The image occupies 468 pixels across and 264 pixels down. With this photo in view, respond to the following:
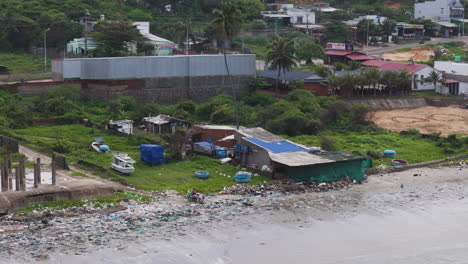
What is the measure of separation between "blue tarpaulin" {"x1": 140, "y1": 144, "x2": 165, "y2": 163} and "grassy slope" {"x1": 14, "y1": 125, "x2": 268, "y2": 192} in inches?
14.6

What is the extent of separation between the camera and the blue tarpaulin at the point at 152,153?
116ft

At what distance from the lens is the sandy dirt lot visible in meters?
48.6

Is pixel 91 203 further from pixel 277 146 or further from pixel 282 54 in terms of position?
pixel 282 54

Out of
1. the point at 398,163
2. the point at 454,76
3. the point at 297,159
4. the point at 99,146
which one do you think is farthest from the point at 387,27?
the point at 297,159

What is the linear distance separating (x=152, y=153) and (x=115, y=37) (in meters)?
31.2

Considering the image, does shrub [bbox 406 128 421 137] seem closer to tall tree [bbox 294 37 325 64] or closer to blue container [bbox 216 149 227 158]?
blue container [bbox 216 149 227 158]

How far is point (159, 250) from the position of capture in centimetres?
2512

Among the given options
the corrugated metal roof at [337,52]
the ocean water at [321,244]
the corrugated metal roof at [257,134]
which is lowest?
the ocean water at [321,244]

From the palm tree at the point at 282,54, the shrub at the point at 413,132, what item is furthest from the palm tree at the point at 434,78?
the shrub at the point at 413,132

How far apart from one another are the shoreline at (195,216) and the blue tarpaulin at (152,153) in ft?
15.1

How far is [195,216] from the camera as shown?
28750 millimetres

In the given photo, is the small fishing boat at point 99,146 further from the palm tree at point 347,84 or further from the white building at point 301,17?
the white building at point 301,17

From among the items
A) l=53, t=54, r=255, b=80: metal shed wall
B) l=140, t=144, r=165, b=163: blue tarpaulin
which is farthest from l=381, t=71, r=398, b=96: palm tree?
l=140, t=144, r=165, b=163: blue tarpaulin

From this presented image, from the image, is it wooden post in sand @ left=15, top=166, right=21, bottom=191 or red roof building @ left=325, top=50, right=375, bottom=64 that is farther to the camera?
red roof building @ left=325, top=50, right=375, bottom=64
